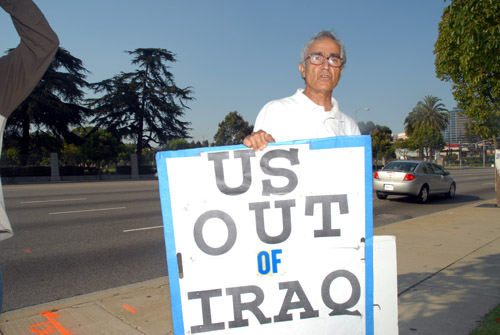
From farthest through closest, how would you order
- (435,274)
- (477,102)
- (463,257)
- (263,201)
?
(477,102)
(463,257)
(435,274)
(263,201)

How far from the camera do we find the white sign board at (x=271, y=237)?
1929mm

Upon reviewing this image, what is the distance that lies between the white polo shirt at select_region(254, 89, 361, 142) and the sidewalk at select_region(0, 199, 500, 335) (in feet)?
6.91

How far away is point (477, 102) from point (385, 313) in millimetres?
5453

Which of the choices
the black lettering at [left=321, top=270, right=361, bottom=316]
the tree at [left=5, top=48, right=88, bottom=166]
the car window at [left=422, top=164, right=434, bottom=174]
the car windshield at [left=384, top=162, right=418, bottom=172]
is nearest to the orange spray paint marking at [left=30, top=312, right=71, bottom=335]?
the black lettering at [left=321, top=270, right=361, bottom=316]

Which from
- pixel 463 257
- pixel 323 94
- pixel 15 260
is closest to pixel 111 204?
pixel 15 260

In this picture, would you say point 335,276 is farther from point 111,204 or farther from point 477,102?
point 111,204

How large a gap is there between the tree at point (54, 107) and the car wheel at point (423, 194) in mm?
29802

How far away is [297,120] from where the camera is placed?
231 cm

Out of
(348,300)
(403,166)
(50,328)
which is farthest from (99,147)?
(348,300)

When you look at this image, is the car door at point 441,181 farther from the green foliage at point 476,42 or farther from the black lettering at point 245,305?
the black lettering at point 245,305

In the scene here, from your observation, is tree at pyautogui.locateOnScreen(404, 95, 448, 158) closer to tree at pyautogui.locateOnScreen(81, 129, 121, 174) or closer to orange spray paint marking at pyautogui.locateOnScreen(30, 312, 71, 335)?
tree at pyautogui.locateOnScreen(81, 129, 121, 174)

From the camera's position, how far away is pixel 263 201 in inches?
78.4

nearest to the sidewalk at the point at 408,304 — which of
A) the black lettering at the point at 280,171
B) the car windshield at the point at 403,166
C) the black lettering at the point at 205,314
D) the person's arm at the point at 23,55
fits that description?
the black lettering at the point at 205,314

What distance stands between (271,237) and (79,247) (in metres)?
5.80
